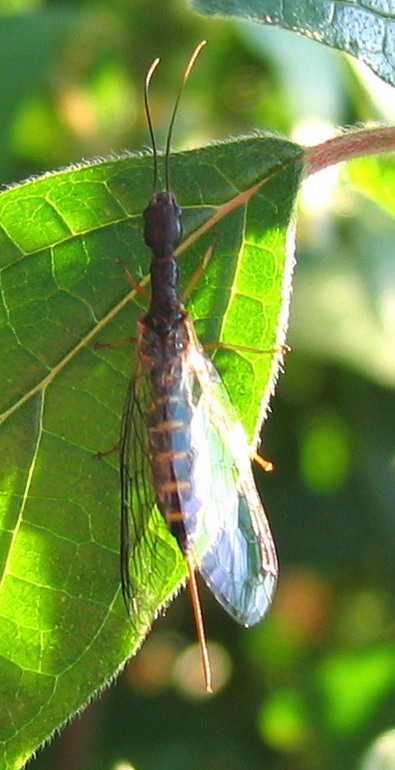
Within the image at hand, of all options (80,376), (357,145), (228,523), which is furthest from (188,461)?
(357,145)

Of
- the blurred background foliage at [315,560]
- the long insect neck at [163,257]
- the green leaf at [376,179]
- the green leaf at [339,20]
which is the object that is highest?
the green leaf at [339,20]

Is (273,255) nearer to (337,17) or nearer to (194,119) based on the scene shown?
(337,17)

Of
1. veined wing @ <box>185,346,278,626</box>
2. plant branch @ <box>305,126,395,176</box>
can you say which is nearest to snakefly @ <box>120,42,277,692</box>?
veined wing @ <box>185,346,278,626</box>

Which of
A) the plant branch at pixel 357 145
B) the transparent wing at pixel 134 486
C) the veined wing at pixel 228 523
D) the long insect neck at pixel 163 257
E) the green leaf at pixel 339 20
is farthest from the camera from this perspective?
the veined wing at pixel 228 523

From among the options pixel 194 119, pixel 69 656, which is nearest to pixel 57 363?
pixel 69 656

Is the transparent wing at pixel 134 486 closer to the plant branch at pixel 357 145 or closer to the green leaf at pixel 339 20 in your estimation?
the plant branch at pixel 357 145

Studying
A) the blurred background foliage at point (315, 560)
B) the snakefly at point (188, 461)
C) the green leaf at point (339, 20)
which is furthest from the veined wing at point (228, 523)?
the blurred background foliage at point (315, 560)

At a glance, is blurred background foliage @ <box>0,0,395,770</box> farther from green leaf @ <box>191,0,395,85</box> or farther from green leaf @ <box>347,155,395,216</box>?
green leaf @ <box>191,0,395,85</box>

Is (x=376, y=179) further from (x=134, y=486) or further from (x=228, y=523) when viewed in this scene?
(x=134, y=486)
